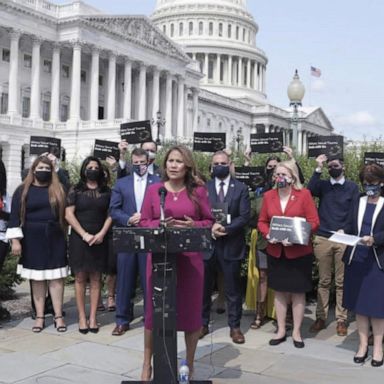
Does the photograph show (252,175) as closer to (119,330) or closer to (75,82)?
(119,330)

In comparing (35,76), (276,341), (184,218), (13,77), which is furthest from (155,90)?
(184,218)

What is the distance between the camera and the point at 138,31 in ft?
224

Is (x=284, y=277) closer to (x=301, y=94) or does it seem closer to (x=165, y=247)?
(x=165, y=247)

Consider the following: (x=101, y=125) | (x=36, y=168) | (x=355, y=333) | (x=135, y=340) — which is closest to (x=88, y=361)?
(x=135, y=340)

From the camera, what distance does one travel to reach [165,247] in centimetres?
496

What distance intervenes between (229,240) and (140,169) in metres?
1.44

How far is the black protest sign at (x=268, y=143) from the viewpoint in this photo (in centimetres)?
1002

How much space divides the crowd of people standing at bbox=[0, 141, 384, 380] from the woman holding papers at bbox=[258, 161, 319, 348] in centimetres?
1

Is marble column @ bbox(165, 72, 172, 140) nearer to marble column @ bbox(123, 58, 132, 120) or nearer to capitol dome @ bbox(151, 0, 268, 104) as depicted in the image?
marble column @ bbox(123, 58, 132, 120)

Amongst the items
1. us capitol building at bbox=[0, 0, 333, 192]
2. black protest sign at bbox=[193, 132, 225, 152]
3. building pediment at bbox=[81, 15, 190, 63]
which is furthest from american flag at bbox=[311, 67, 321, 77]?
black protest sign at bbox=[193, 132, 225, 152]

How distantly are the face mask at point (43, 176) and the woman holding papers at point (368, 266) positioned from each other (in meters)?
3.86

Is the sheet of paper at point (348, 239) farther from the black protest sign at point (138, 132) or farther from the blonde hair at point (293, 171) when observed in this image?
the black protest sign at point (138, 132)

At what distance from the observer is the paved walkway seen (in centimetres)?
608

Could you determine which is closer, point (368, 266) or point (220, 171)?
point (368, 266)
